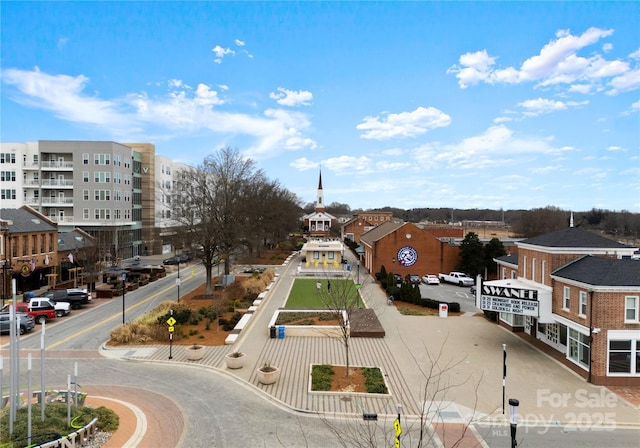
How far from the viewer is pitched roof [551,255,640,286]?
18250mm

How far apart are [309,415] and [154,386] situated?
6630mm

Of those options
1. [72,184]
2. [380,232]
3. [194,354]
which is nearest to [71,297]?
[194,354]

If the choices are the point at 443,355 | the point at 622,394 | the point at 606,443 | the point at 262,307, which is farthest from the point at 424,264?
the point at 606,443

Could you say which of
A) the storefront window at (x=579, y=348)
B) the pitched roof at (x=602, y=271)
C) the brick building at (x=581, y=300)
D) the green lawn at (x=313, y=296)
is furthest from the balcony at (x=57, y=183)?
the storefront window at (x=579, y=348)

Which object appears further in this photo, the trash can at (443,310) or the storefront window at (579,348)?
the trash can at (443,310)

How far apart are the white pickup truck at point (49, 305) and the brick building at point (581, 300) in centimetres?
2778

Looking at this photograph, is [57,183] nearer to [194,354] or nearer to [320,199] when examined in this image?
[194,354]

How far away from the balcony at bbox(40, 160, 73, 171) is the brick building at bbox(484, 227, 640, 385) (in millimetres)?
57387

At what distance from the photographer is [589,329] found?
1828 cm

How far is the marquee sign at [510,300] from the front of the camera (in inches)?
863

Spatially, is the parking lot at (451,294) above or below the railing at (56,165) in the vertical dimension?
below

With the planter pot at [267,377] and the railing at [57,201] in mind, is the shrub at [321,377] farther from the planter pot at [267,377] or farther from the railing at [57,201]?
the railing at [57,201]

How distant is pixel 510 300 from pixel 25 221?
42018mm

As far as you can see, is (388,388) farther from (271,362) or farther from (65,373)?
(65,373)
